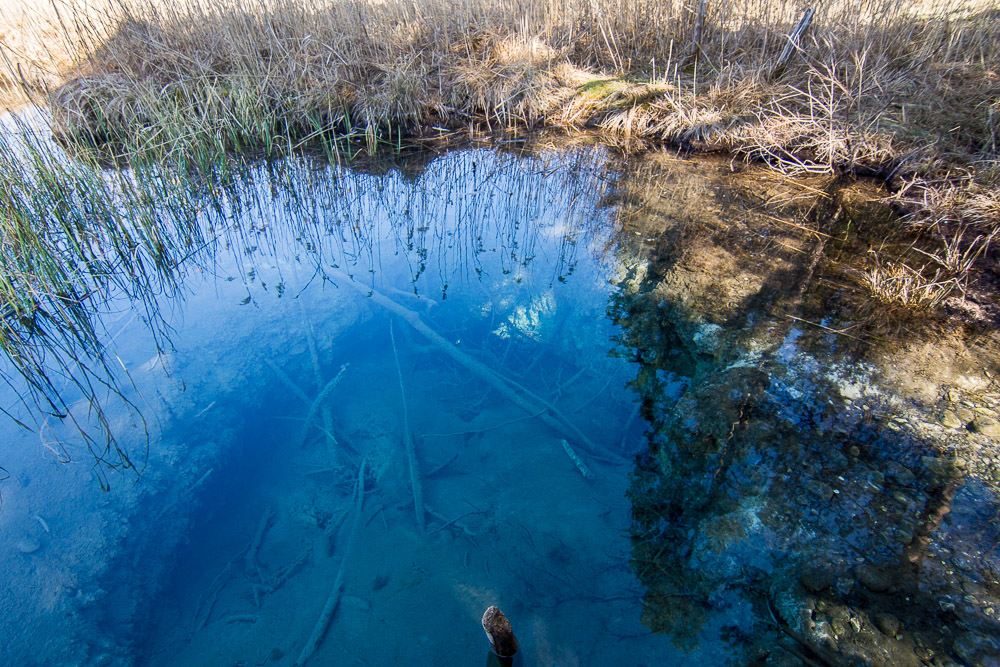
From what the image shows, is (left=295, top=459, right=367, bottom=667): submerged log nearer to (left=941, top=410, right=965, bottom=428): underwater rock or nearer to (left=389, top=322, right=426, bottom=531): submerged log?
(left=389, top=322, right=426, bottom=531): submerged log

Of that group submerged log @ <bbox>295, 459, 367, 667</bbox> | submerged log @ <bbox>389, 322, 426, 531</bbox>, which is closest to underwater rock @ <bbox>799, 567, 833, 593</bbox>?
submerged log @ <bbox>389, 322, 426, 531</bbox>

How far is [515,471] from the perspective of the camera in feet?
8.68

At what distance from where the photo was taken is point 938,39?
199 inches

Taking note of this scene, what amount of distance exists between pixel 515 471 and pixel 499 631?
984 mm

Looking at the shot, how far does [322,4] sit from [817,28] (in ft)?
21.8

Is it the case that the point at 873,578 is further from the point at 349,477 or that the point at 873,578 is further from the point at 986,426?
the point at 349,477

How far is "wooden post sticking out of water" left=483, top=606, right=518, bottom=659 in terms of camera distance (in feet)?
5.59

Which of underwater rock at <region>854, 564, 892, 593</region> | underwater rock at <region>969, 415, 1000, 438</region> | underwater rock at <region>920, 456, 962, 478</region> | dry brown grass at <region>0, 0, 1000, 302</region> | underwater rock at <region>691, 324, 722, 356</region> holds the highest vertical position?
dry brown grass at <region>0, 0, 1000, 302</region>

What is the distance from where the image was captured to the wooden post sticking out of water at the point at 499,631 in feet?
5.59

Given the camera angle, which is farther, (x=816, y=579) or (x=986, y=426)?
(x=986, y=426)

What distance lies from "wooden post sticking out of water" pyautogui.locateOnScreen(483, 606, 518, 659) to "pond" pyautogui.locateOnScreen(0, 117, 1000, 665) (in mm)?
148

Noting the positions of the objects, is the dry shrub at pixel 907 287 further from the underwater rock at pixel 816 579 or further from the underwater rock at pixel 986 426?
the underwater rock at pixel 816 579

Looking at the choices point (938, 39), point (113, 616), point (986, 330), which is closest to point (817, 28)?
point (938, 39)

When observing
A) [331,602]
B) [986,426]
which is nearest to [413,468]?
[331,602]
